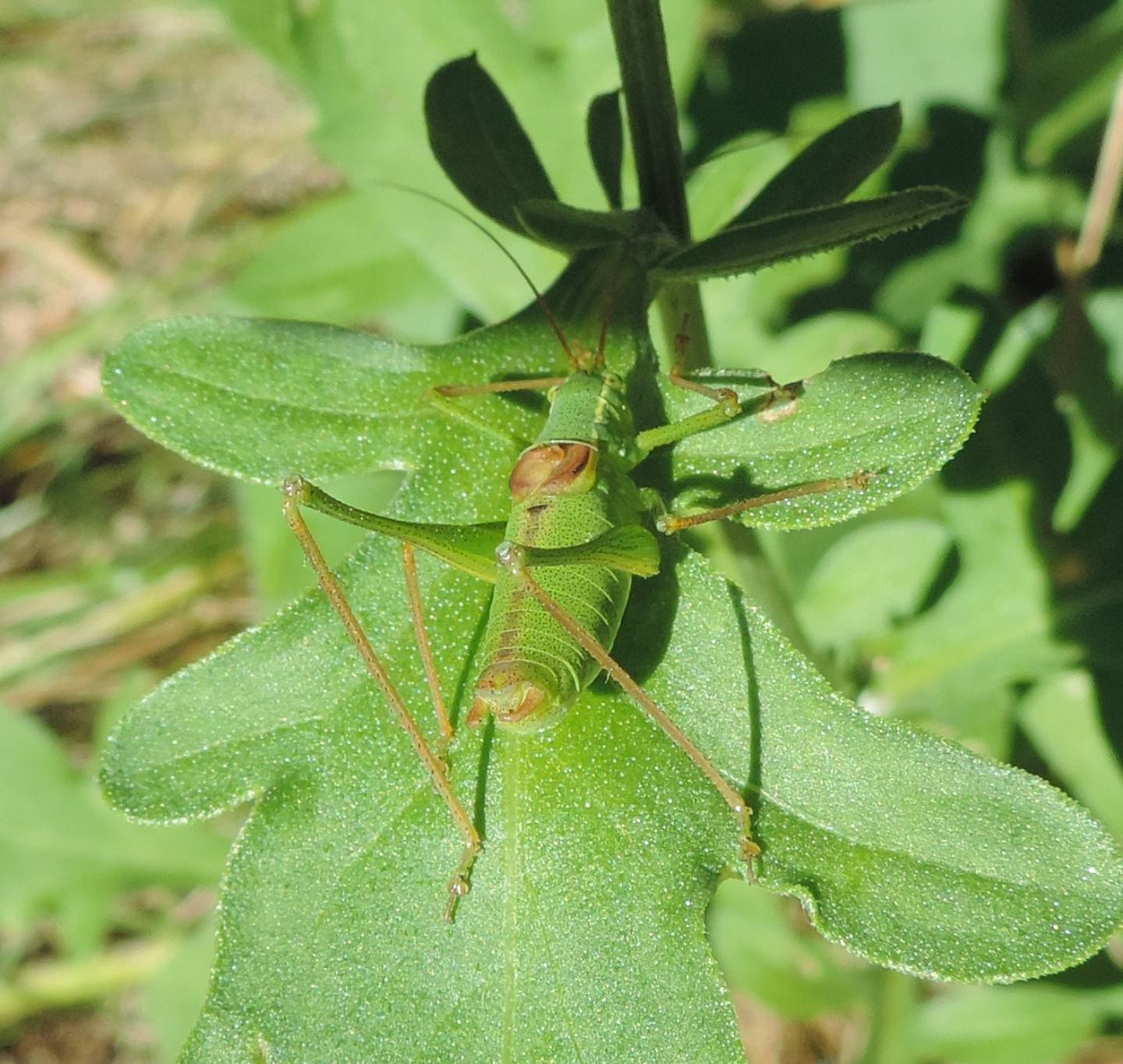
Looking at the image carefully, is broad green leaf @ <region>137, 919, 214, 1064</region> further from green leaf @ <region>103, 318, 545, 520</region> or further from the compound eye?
the compound eye

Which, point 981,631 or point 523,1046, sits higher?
point 523,1046

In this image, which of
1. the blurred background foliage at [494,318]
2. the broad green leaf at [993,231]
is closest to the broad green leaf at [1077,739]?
the blurred background foliage at [494,318]

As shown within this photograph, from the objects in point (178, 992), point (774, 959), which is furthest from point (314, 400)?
point (178, 992)

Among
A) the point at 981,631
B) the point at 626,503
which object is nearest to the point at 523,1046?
the point at 626,503

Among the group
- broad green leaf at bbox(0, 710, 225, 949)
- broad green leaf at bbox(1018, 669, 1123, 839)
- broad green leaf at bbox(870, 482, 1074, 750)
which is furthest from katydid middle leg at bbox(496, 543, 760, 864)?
broad green leaf at bbox(0, 710, 225, 949)

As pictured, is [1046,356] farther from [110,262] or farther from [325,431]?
[110,262]
